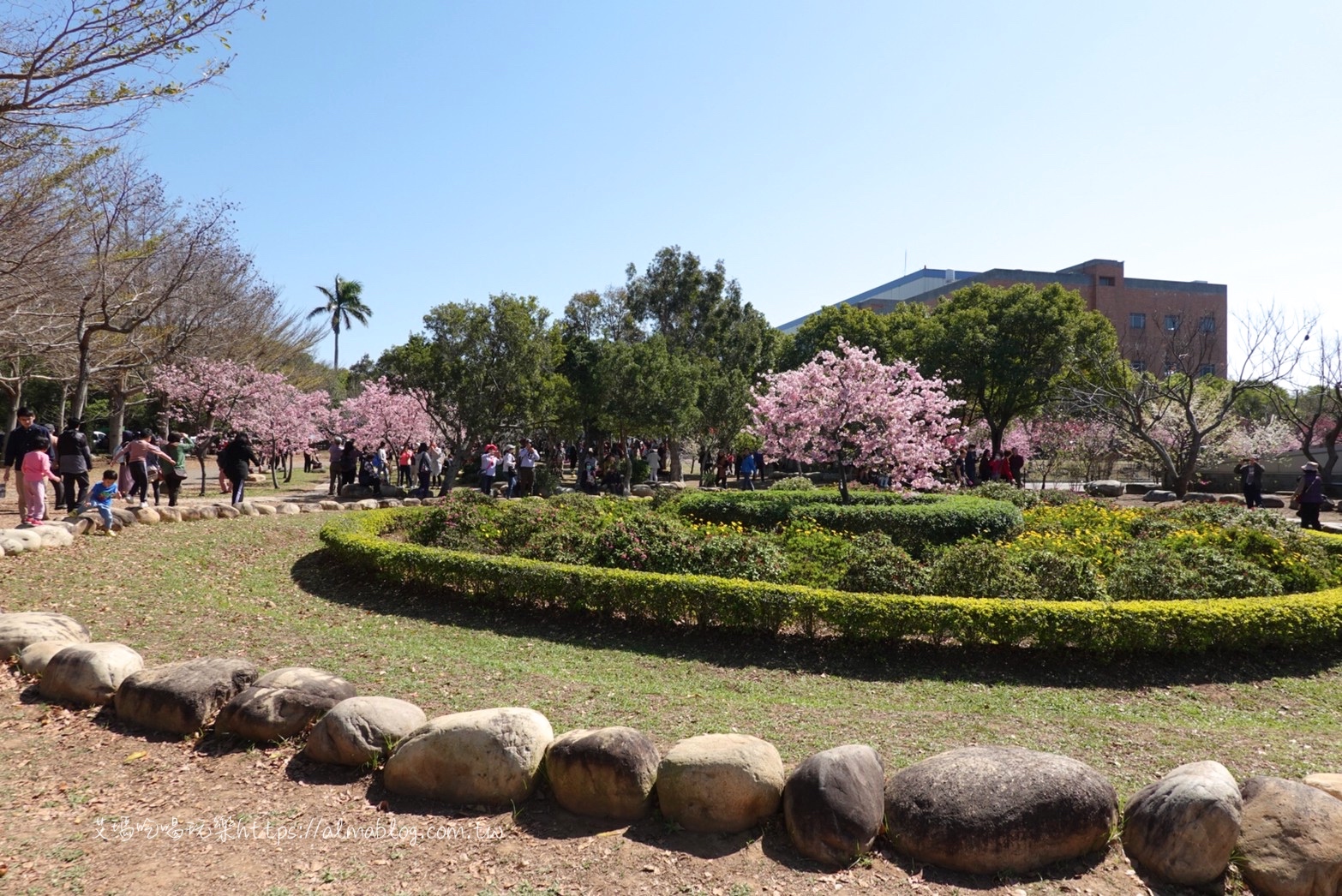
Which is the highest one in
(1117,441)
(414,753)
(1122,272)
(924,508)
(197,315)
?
(1122,272)

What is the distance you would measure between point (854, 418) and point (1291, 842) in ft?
35.2

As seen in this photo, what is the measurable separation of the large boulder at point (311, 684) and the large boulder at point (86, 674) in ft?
3.79

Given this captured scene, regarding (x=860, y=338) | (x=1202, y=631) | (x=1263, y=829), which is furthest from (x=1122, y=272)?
(x=1263, y=829)

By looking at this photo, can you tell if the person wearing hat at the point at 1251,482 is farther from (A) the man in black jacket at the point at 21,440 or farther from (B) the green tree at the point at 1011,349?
(A) the man in black jacket at the point at 21,440

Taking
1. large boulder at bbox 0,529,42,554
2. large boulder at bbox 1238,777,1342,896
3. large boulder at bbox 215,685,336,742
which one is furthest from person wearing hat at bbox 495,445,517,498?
large boulder at bbox 1238,777,1342,896

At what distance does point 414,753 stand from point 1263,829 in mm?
4020

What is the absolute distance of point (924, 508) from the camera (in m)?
A: 12.5

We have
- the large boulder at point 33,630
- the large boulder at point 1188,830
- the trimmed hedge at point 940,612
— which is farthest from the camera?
the trimmed hedge at point 940,612

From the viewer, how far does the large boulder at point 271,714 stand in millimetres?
4910

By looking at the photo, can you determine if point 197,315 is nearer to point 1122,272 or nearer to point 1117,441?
point 1117,441

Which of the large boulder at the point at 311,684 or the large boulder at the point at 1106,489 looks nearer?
the large boulder at the point at 311,684

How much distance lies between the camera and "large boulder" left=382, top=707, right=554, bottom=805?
167 inches

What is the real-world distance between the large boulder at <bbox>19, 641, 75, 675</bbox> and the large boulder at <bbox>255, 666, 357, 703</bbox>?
1984 mm

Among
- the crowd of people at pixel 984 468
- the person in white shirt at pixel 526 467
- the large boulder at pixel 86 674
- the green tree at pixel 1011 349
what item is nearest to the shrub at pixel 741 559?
the large boulder at pixel 86 674
